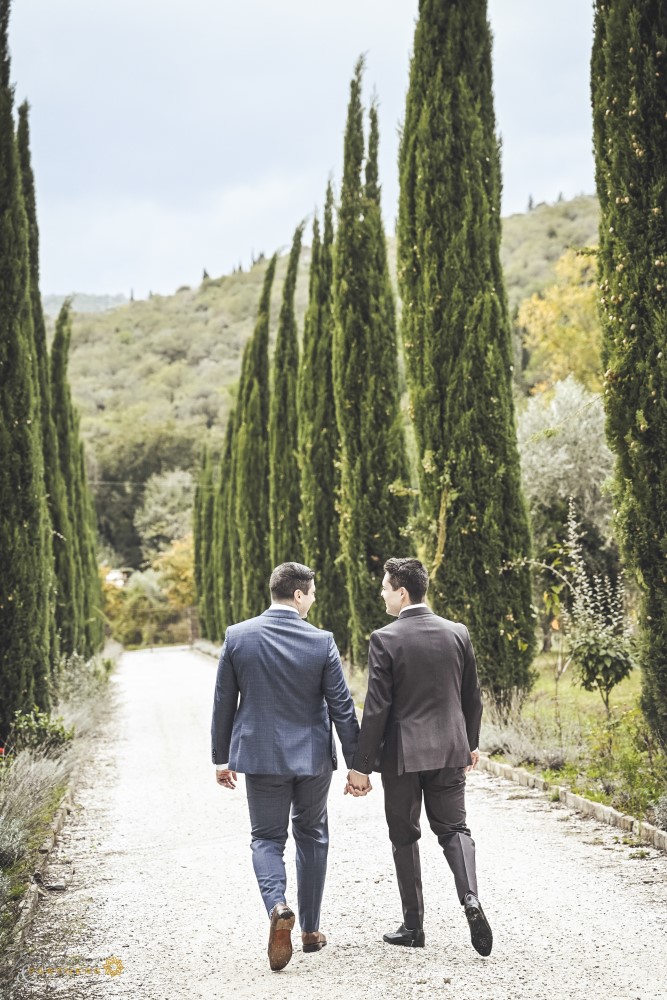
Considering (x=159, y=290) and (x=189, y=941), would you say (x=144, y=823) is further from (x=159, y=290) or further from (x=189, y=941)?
(x=159, y=290)

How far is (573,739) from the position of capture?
813cm

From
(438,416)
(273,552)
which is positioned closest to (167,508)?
(273,552)

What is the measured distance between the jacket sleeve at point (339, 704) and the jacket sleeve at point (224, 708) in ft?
1.43

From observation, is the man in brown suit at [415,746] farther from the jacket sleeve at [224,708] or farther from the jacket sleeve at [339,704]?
the jacket sleeve at [224,708]

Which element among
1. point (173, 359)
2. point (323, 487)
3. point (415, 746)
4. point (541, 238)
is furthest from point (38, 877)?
point (173, 359)

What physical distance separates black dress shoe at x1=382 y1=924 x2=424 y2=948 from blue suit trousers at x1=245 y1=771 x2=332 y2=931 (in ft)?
1.13

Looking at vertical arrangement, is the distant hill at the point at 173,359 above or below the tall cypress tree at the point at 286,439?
above

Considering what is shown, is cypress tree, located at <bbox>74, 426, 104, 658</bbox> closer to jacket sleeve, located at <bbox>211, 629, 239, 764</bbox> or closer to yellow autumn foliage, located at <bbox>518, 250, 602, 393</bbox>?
yellow autumn foliage, located at <bbox>518, 250, 602, 393</bbox>

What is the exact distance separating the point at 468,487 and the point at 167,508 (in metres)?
42.6

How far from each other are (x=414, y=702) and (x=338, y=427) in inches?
401

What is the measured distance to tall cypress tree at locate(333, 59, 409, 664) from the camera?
43.8 ft

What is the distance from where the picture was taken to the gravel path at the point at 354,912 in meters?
3.71

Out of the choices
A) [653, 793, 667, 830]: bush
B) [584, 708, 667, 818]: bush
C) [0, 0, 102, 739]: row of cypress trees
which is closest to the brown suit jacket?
[653, 793, 667, 830]: bush

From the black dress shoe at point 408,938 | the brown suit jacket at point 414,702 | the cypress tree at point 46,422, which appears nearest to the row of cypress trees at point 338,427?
the cypress tree at point 46,422
